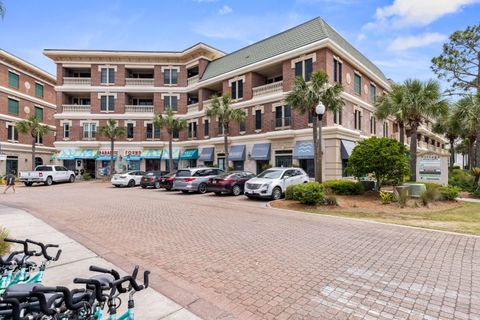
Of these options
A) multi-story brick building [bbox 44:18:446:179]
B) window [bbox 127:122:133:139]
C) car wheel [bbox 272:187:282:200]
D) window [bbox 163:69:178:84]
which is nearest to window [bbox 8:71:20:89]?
multi-story brick building [bbox 44:18:446:179]

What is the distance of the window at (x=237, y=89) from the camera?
27672 millimetres

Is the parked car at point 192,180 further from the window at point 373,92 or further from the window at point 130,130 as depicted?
the window at point 373,92

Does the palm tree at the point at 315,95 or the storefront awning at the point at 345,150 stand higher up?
the palm tree at the point at 315,95

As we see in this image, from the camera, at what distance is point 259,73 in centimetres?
2706

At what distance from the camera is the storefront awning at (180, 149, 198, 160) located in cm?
3193

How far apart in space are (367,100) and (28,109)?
147 ft

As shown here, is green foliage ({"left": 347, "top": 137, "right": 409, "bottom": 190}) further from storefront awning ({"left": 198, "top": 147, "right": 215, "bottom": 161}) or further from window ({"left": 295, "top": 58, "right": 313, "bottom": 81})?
storefront awning ({"left": 198, "top": 147, "right": 215, "bottom": 161})

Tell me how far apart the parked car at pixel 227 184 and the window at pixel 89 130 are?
23415 millimetres

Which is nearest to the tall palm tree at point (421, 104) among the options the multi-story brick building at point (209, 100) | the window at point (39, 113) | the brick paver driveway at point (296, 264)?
the multi-story brick building at point (209, 100)

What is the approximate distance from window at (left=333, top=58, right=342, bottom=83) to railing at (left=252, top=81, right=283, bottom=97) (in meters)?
4.62

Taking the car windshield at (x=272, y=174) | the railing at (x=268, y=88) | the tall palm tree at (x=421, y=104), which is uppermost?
the railing at (x=268, y=88)

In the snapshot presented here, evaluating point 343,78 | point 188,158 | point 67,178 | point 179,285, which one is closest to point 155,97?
point 188,158

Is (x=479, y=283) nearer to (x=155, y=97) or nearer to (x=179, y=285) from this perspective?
(x=179, y=285)

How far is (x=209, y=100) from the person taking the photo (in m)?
30.8
